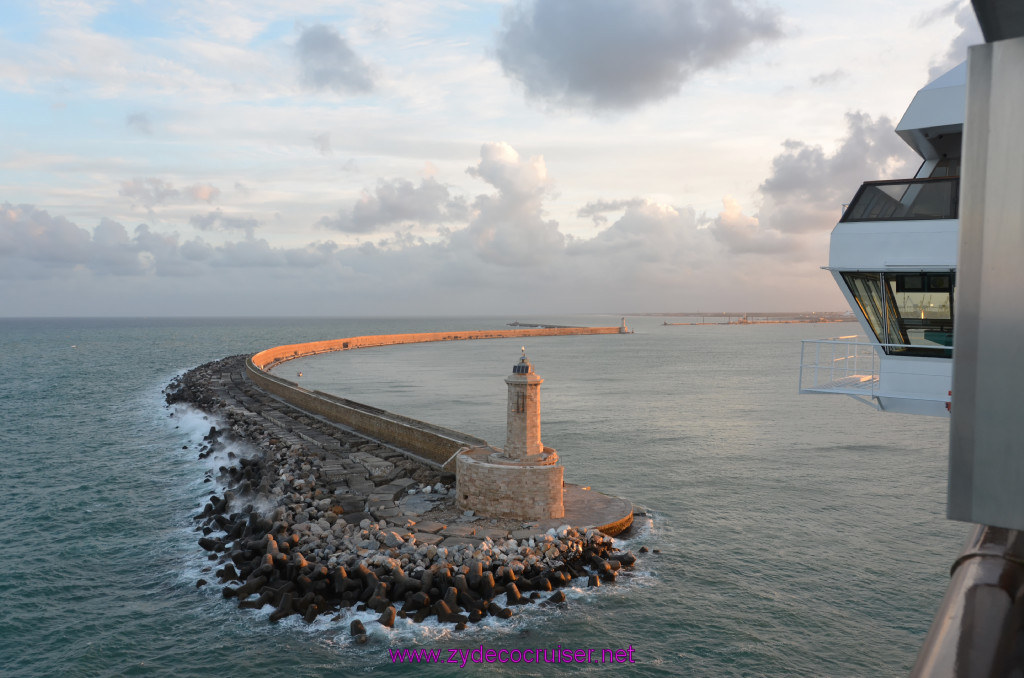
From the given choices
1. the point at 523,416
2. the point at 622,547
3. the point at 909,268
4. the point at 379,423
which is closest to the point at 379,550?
the point at 523,416

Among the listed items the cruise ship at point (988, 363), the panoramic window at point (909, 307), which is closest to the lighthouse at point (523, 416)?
the panoramic window at point (909, 307)

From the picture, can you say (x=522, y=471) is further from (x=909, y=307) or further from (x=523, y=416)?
(x=909, y=307)

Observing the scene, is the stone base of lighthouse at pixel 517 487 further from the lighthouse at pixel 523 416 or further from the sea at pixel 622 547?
the sea at pixel 622 547

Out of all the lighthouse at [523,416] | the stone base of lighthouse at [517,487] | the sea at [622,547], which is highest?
the lighthouse at [523,416]

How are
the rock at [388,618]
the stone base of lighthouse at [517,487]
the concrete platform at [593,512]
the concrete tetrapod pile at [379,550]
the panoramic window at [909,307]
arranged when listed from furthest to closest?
the concrete platform at [593,512] → the stone base of lighthouse at [517,487] → the concrete tetrapod pile at [379,550] → the rock at [388,618] → the panoramic window at [909,307]

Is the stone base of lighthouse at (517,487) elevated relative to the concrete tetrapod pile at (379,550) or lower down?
Answer: elevated


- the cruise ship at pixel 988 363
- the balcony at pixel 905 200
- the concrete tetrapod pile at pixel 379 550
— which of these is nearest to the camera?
the cruise ship at pixel 988 363

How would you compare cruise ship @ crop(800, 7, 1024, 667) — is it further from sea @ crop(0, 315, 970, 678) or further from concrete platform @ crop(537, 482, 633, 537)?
concrete platform @ crop(537, 482, 633, 537)

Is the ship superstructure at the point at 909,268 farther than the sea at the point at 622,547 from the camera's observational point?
No
